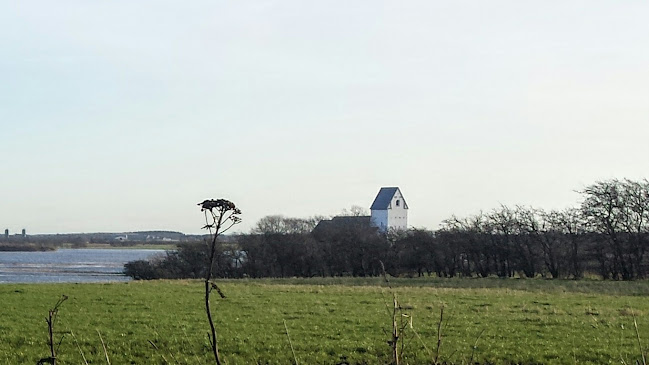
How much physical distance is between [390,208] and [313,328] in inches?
3033

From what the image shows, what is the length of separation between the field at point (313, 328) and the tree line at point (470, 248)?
25.2m

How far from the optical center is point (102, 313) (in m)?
21.3

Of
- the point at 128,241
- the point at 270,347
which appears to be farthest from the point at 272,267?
the point at 128,241

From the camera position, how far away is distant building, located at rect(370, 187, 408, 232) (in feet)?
309

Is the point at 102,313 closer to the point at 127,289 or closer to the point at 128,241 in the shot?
the point at 127,289

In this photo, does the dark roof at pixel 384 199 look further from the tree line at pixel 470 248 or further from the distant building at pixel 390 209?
the tree line at pixel 470 248

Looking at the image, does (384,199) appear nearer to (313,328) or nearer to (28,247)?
(28,247)

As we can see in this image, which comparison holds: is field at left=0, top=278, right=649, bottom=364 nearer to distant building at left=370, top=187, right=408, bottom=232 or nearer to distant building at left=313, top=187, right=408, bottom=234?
distant building at left=313, top=187, right=408, bottom=234

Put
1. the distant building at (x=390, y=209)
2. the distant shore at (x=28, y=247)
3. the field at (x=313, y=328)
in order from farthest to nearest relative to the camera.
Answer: the distant shore at (x=28, y=247) < the distant building at (x=390, y=209) < the field at (x=313, y=328)

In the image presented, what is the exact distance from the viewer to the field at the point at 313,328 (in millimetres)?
14523

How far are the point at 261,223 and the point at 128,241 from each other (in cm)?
6798

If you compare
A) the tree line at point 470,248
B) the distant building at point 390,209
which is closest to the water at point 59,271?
the tree line at point 470,248

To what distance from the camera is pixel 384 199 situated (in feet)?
313

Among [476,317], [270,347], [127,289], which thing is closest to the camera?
[270,347]
